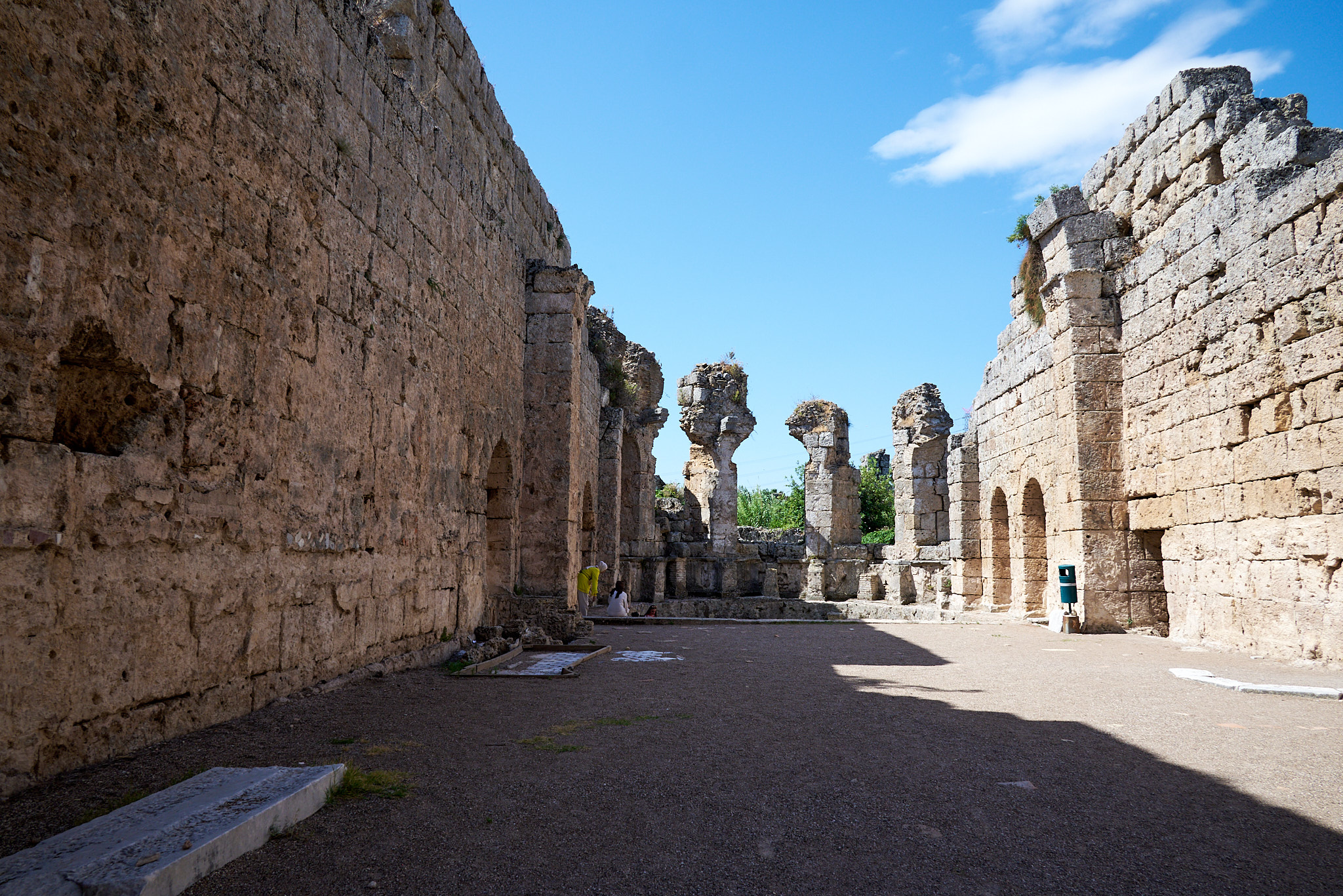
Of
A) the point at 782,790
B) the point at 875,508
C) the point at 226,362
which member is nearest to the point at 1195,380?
the point at 782,790

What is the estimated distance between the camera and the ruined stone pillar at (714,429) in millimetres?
21344

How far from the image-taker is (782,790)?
11.3ft

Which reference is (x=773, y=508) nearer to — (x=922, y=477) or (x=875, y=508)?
(x=875, y=508)

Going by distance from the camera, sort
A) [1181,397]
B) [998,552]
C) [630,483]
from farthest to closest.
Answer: [630,483] < [998,552] < [1181,397]

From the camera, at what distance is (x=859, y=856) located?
8.89ft

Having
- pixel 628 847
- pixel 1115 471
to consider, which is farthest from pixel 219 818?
pixel 1115 471

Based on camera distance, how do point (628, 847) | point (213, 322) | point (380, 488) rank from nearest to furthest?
point (628, 847) → point (213, 322) → point (380, 488)

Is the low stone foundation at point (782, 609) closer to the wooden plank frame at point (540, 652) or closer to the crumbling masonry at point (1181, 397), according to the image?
the crumbling masonry at point (1181, 397)

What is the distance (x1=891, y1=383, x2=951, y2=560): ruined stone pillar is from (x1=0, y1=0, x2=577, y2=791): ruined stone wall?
14.3 metres

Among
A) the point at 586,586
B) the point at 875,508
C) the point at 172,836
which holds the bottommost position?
the point at 172,836

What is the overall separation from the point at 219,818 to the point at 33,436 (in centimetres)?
164

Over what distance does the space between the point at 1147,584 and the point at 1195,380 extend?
2.99 meters

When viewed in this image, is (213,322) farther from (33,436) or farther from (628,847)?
(628,847)

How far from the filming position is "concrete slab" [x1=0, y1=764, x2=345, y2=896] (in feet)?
6.79
